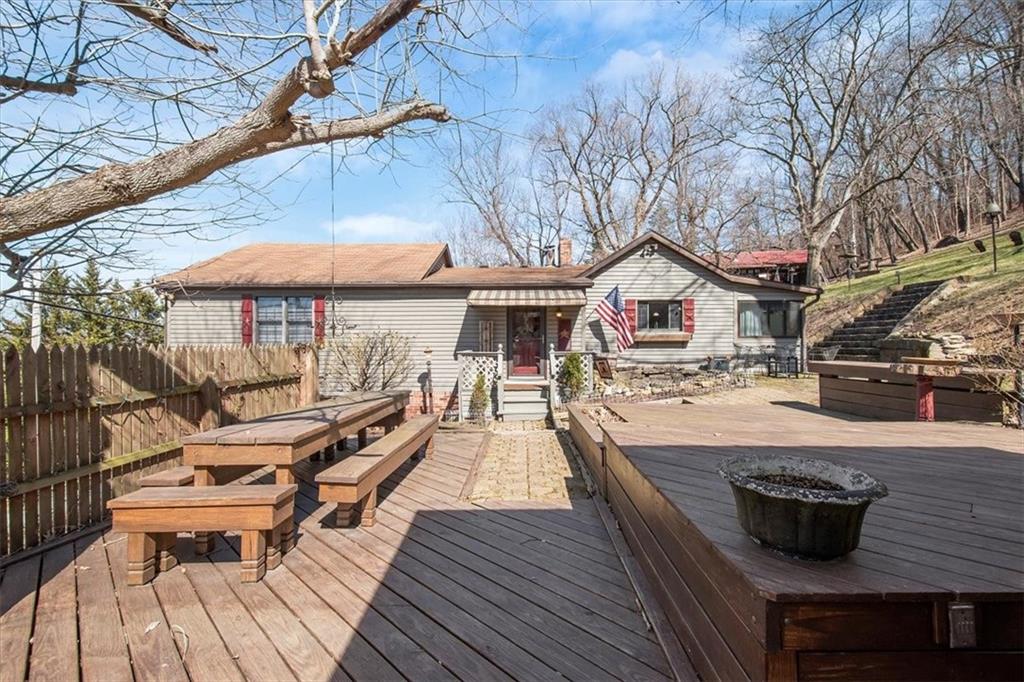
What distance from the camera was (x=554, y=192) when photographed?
26062 millimetres

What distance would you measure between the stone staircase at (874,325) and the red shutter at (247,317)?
16242 millimetres

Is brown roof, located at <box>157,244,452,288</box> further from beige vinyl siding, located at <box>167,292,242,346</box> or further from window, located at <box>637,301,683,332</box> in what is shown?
window, located at <box>637,301,683,332</box>

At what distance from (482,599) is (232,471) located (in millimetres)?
2237

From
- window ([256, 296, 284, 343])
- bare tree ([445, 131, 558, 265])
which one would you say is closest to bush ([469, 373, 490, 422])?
window ([256, 296, 284, 343])

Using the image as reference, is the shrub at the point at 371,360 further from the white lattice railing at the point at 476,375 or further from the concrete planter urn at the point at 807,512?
the concrete planter urn at the point at 807,512

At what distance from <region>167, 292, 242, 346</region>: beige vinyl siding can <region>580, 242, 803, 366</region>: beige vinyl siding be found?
9311mm

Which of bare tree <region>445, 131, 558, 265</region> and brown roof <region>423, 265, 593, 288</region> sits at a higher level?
bare tree <region>445, 131, 558, 265</region>

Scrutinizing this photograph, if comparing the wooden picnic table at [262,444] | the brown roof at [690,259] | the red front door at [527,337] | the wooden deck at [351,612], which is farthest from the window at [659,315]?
the wooden picnic table at [262,444]

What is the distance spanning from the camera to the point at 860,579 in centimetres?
142

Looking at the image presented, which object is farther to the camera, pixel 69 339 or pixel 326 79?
pixel 69 339

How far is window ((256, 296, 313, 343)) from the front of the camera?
1214 centimetres

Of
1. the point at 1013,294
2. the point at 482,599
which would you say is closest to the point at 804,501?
the point at 482,599

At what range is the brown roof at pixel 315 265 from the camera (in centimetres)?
1195

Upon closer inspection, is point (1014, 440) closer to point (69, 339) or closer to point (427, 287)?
point (427, 287)
